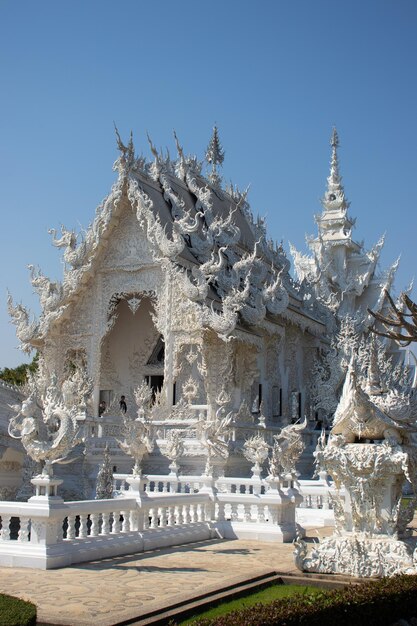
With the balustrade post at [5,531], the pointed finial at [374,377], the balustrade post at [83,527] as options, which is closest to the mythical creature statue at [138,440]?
the balustrade post at [83,527]

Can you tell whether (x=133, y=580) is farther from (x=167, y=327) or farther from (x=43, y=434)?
(x=167, y=327)

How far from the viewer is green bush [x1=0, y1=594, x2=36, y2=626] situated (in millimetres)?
3887

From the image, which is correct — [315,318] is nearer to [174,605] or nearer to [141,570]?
[141,570]

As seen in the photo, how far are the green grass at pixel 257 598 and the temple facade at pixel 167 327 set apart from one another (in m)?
6.90

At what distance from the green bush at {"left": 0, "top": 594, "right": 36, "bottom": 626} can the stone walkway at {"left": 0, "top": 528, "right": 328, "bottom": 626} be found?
44cm

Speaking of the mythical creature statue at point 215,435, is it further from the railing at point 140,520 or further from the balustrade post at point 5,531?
the balustrade post at point 5,531

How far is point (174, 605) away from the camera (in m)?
5.18

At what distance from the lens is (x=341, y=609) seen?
449cm

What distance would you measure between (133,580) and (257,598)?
3.73 feet

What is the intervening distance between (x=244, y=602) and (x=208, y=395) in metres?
10.5

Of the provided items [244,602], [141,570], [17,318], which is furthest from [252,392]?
[244,602]

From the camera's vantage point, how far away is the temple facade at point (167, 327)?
1551cm

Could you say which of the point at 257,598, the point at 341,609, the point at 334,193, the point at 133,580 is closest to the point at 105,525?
the point at 133,580

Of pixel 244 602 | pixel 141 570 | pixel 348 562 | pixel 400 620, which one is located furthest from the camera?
pixel 141 570
